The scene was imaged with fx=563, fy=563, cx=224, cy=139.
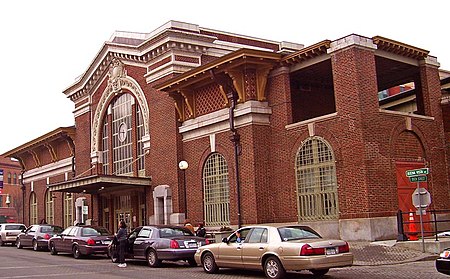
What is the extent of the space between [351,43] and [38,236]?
18701 millimetres

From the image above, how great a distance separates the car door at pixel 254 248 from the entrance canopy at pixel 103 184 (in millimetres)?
14930

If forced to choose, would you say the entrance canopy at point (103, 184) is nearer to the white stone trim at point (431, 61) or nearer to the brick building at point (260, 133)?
the brick building at point (260, 133)

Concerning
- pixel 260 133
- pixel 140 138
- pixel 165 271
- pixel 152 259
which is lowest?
pixel 165 271

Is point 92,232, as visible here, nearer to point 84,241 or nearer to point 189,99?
point 84,241

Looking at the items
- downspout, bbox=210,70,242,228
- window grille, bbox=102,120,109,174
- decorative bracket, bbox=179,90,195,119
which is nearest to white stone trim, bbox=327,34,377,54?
downspout, bbox=210,70,242,228

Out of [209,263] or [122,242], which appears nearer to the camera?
[209,263]

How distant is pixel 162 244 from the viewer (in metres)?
18.5

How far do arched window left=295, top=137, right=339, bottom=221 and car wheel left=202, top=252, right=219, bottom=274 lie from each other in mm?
7360

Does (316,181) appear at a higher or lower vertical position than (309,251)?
higher

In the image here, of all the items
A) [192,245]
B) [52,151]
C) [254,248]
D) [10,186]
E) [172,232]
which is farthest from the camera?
[10,186]

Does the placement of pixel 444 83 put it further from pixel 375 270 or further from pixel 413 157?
pixel 375 270

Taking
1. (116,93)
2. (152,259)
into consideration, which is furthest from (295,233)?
(116,93)

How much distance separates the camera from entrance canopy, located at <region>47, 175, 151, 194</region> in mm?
28734

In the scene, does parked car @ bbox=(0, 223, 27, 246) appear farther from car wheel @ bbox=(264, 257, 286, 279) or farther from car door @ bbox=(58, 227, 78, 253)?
car wheel @ bbox=(264, 257, 286, 279)
